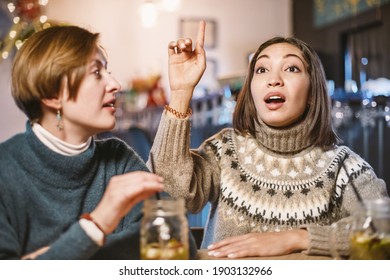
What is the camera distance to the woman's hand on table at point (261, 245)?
2.86ft

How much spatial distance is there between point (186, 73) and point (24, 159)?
34 cm

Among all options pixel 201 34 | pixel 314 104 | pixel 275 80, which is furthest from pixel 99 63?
pixel 314 104

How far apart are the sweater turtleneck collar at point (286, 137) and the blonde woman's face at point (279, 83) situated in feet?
0.07

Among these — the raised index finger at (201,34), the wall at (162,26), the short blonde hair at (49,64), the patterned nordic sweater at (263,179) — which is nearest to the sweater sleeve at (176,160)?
the patterned nordic sweater at (263,179)

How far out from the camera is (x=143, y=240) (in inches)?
27.7

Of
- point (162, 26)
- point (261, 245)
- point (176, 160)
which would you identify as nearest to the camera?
point (261, 245)

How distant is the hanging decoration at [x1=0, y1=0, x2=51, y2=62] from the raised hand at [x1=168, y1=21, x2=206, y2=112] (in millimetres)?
267

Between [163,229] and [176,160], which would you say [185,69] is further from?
[163,229]

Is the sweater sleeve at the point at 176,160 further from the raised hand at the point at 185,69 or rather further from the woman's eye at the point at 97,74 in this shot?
the woman's eye at the point at 97,74

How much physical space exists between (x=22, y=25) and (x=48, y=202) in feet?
2.24

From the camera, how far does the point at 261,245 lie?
88 centimetres

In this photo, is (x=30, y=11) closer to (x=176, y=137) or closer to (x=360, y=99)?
(x=176, y=137)

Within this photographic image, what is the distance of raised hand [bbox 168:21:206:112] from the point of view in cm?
95
